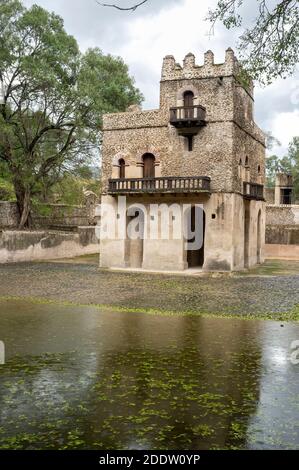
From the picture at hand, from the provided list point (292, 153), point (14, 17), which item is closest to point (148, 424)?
point (14, 17)

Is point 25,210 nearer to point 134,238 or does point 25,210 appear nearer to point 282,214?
point 134,238

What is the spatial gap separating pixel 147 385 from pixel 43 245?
24.9 m

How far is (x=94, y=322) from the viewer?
1182 cm

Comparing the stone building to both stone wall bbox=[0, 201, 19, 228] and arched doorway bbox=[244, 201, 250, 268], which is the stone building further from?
stone wall bbox=[0, 201, 19, 228]

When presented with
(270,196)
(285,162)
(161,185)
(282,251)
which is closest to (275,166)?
(285,162)

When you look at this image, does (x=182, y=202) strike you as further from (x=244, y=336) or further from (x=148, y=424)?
(x=148, y=424)

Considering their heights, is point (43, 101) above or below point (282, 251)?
above

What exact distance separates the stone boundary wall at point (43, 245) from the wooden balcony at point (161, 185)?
6.67 metres

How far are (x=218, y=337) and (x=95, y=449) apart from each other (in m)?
5.72

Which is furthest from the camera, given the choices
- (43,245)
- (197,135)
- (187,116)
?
(43,245)

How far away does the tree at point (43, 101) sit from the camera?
91.3 ft

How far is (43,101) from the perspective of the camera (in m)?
29.2

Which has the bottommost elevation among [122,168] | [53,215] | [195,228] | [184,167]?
[195,228]

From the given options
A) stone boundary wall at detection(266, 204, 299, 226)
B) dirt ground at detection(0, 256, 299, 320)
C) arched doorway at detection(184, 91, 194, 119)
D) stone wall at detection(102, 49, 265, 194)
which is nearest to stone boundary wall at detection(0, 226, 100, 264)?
dirt ground at detection(0, 256, 299, 320)
